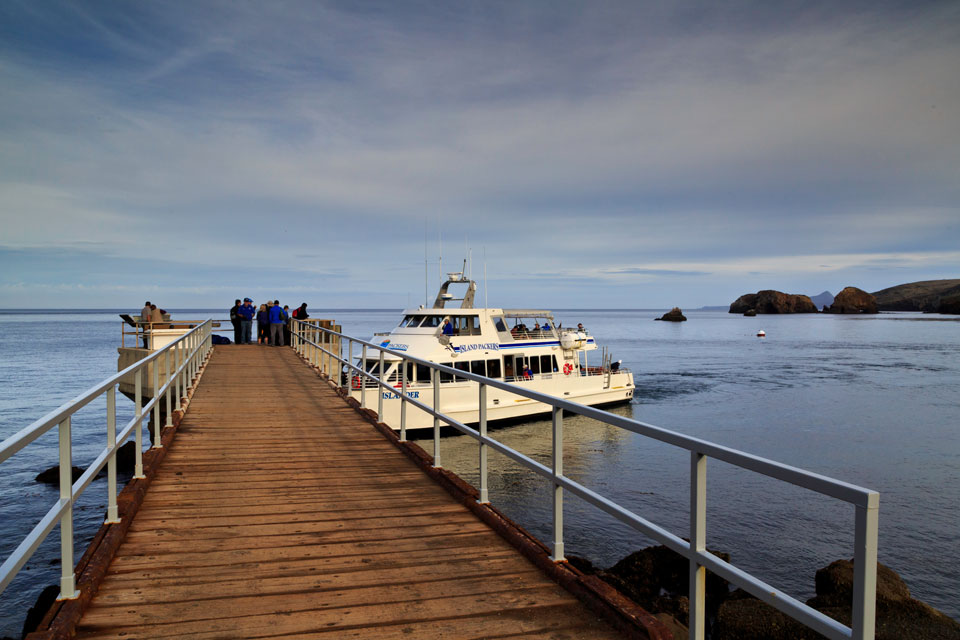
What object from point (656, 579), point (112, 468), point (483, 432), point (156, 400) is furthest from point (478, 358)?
point (112, 468)

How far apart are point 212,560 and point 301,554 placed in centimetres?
53

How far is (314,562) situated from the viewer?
3.88 metres

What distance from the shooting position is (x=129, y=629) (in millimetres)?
2996

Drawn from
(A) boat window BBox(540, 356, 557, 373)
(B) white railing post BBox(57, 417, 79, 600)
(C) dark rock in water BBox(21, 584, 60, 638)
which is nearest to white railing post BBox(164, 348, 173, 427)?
(C) dark rock in water BBox(21, 584, 60, 638)

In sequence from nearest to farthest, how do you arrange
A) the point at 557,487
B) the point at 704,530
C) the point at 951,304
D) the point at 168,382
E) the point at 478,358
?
1. the point at 704,530
2. the point at 557,487
3. the point at 168,382
4. the point at 478,358
5. the point at 951,304

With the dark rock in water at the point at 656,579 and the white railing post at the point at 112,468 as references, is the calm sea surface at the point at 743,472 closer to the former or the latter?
the dark rock in water at the point at 656,579

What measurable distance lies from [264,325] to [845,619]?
22.1m

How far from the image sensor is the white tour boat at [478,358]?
2064cm

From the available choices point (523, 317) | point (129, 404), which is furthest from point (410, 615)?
point (129, 404)

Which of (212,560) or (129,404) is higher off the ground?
(212,560)

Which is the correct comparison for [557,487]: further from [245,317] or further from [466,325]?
[245,317]

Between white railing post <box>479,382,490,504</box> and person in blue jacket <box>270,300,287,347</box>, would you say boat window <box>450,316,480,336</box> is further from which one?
white railing post <box>479,382,490,504</box>

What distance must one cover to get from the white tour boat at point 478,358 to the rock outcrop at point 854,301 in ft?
638

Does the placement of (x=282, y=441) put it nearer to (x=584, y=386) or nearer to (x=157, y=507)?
(x=157, y=507)
